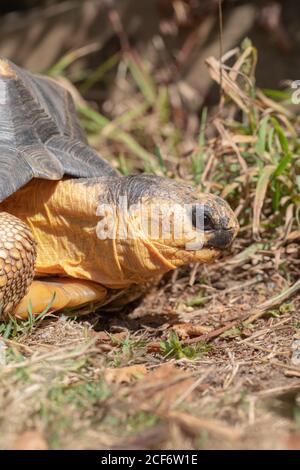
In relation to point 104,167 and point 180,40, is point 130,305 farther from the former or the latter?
point 180,40

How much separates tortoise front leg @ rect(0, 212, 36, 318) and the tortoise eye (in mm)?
719

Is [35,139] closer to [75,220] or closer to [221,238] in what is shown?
[75,220]

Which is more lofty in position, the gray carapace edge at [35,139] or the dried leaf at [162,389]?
the gray carapace edge at [35,139]

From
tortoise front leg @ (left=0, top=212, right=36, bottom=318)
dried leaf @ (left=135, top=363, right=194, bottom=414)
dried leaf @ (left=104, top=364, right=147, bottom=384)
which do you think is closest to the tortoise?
tortoise front leg @ (left=0, top=212, right=36, bottom=318)

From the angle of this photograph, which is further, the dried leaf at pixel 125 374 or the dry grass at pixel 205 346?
the dried leaf at pixel 125 374

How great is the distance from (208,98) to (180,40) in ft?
2.11

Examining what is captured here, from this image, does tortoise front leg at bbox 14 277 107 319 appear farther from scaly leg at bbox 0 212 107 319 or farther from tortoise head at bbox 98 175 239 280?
tortoise head at bbox 98 175 239 280

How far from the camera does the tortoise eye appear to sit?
3053 millimetres

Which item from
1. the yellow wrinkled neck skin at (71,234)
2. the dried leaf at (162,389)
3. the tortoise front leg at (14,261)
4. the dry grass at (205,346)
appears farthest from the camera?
the yellow wrinkled neck skin at (71,234)

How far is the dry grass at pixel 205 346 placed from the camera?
208cm

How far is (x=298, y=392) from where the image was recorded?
2408 mm

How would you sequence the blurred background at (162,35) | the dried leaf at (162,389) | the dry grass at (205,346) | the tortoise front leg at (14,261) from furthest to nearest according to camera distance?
the blurred background at (162,35) → the tortoise front leg at (14,261) → the dried leaf at (162,389) → the dry grass at (205,346)

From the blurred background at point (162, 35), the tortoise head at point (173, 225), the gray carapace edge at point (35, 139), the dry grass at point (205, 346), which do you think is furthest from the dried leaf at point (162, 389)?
the blurred background at point (162, 35)

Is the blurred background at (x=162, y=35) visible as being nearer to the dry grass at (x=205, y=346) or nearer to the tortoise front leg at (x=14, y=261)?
the dry grass at (x=205, y=346)
